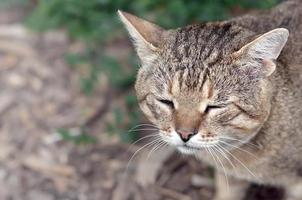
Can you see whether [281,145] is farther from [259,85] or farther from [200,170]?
[200,170]

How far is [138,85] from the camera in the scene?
324 centimetres

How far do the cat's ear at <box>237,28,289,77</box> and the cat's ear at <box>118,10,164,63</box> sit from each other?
42 cm

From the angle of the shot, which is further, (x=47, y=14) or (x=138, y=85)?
(x=47, y=14)

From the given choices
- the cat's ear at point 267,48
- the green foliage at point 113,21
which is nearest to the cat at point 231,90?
the cat's ear at point 267,48

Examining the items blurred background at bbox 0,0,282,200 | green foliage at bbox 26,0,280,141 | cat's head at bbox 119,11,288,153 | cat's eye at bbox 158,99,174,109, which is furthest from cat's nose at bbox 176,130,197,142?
green foliage at bbox 26,0,280,141

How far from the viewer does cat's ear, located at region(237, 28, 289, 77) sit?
2869mm

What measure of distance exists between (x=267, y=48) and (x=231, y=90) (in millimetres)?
246

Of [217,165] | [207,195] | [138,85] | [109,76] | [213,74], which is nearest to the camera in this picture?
[213,74]

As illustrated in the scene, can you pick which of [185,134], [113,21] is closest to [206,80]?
[185,134]

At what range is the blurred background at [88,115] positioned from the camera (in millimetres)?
4074

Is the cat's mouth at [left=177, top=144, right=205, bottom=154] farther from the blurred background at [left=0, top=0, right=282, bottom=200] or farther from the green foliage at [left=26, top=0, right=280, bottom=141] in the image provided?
the green foliage at [left=26, top=0, right=280, bottom=141]

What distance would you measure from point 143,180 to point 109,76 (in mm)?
772

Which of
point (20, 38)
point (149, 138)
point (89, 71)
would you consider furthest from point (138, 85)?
point (20, 38)

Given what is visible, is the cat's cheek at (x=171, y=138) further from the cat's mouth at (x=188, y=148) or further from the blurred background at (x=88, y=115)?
the blurred background at (x=88, y=115)
